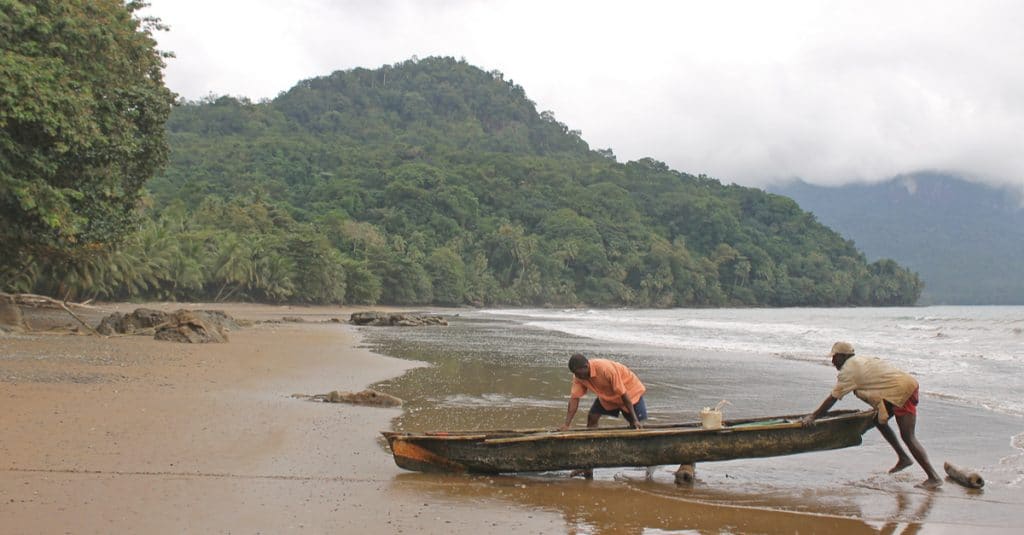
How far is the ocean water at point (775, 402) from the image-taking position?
6758 millimetres

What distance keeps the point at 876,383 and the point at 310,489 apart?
5406mm

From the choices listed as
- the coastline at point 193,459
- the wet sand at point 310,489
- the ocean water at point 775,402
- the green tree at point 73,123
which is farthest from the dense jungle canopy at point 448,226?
the wet sand at point 310,489

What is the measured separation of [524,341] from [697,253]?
9957 cm

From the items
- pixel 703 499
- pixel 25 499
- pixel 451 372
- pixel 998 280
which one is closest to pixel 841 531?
pixel 703 499

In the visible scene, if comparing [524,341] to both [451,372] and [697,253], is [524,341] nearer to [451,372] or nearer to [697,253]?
[451,372]

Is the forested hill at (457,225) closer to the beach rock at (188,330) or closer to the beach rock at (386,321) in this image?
the beach rock at (386,321)

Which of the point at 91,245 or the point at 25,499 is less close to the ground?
the point at 91,245

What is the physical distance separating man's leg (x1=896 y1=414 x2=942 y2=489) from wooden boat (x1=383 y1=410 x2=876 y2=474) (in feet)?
2.79

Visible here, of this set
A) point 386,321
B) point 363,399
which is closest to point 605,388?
point 363,399

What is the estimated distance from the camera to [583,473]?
7375 millimetres

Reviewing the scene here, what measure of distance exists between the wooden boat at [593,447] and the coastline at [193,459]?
1.43 ft

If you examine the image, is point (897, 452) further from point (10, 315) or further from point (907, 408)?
point (10, 315)

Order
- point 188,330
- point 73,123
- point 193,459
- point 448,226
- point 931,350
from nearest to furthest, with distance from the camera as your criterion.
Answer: point 193,459 → point 73,123 → point 188,330 → point 931,350 → point 448,226

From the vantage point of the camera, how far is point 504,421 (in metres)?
10.1
